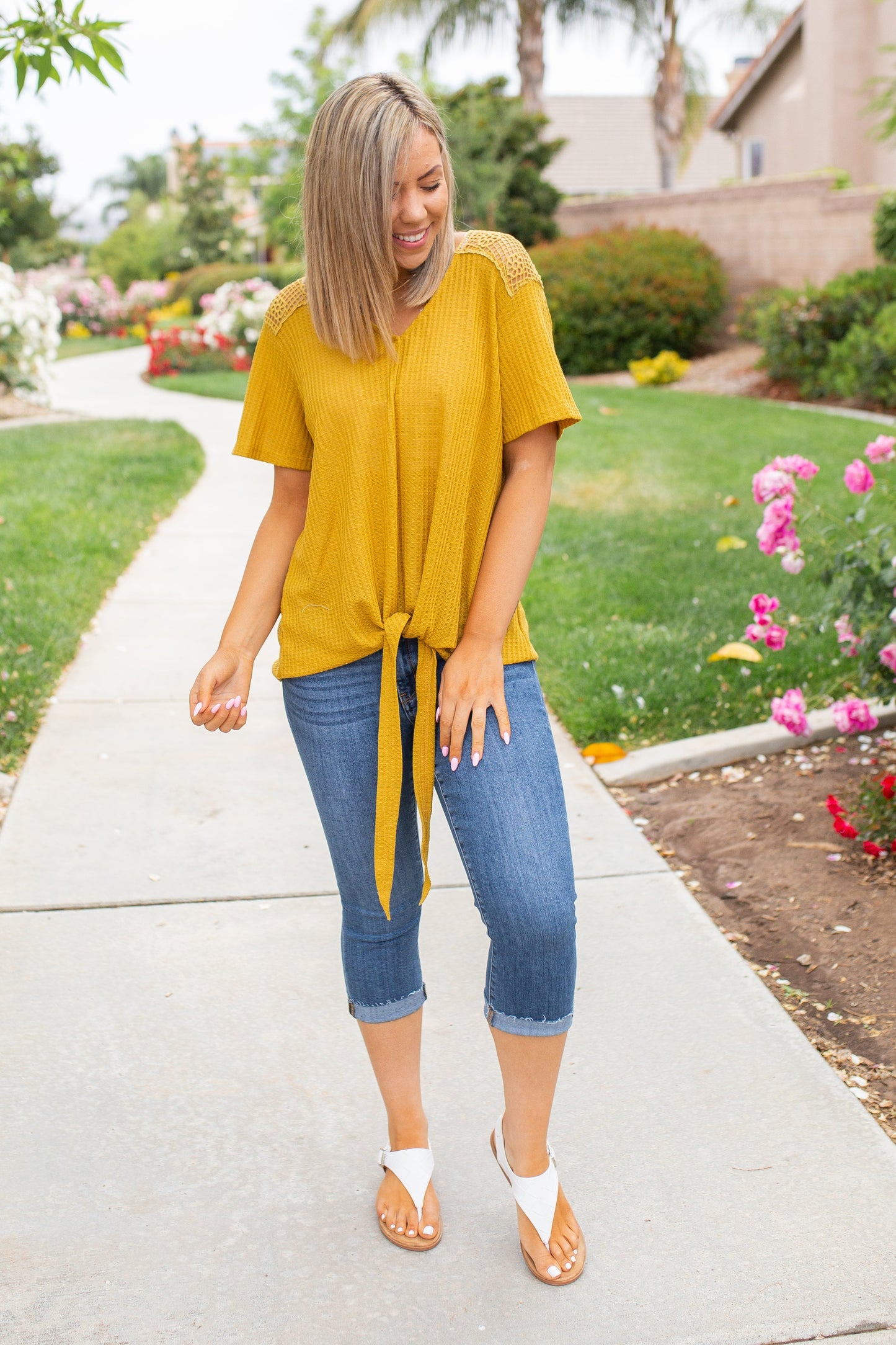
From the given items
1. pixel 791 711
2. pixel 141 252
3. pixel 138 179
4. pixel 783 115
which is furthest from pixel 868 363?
pixel 138 179

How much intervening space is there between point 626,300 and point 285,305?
47.6 feet

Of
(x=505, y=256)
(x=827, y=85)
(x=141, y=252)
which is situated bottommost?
(x=141, y=252)

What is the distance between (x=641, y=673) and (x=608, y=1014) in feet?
6.60

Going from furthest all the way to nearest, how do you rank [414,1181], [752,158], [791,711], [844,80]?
1. [752,158]
2. [844,80]
3. [791,711]
4. [414,1181]

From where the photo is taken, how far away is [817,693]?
14.6 ft

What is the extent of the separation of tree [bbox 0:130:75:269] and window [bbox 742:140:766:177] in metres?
16.4

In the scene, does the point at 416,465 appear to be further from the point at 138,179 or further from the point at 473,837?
the point at 138,179

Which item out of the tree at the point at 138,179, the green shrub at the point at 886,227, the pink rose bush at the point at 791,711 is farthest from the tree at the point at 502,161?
the tree at the point at 138,179

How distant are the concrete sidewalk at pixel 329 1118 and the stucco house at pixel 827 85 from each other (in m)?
16.0

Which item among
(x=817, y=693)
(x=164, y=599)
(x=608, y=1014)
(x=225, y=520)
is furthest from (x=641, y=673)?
(x=225, y=520)

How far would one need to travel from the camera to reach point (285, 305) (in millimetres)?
1913

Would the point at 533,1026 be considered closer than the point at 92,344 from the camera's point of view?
Yes

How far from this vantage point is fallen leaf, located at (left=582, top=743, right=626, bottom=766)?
4047 millimetres

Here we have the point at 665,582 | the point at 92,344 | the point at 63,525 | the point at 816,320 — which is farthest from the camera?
the point at 92,344
